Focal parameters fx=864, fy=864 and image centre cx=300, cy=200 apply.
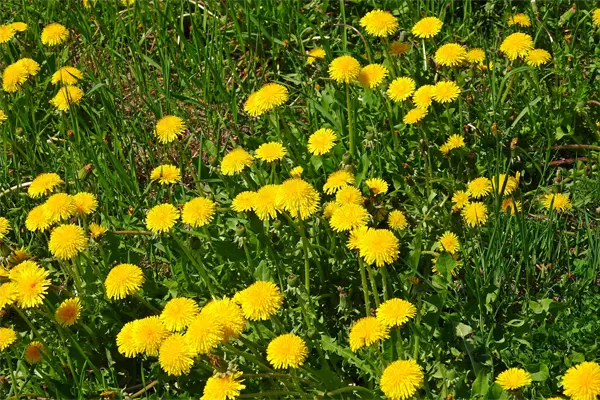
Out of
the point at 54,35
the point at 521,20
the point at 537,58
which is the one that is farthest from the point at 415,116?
the point at 54,35

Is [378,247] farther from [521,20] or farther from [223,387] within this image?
[521,20]

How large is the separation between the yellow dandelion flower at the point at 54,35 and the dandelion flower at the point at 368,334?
1.93m

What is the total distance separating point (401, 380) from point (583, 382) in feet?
1.34

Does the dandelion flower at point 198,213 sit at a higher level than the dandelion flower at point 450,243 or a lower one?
higher

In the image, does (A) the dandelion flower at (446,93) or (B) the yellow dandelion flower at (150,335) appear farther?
(A) the dandelion flower at (446,93)

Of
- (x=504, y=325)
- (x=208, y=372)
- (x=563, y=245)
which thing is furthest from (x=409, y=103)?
(x=208, y=372)

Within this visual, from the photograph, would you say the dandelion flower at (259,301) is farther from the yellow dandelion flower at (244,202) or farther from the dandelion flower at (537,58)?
the dandelion flower at (537,58)

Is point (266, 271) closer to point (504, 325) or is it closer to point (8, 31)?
point (504, 325)

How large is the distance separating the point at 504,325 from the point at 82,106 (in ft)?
6.27

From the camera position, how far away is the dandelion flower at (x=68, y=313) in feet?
7.97

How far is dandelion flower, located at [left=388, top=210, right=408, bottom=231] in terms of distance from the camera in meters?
2.55

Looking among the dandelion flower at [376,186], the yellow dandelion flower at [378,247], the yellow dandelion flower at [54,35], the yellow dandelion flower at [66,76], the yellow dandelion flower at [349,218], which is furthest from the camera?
the yellow dandelion flower at [54,35]

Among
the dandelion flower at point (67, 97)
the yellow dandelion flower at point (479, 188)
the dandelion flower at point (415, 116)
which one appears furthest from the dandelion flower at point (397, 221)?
the dandelion flower at point (67, 97)

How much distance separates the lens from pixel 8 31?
3377 mm
